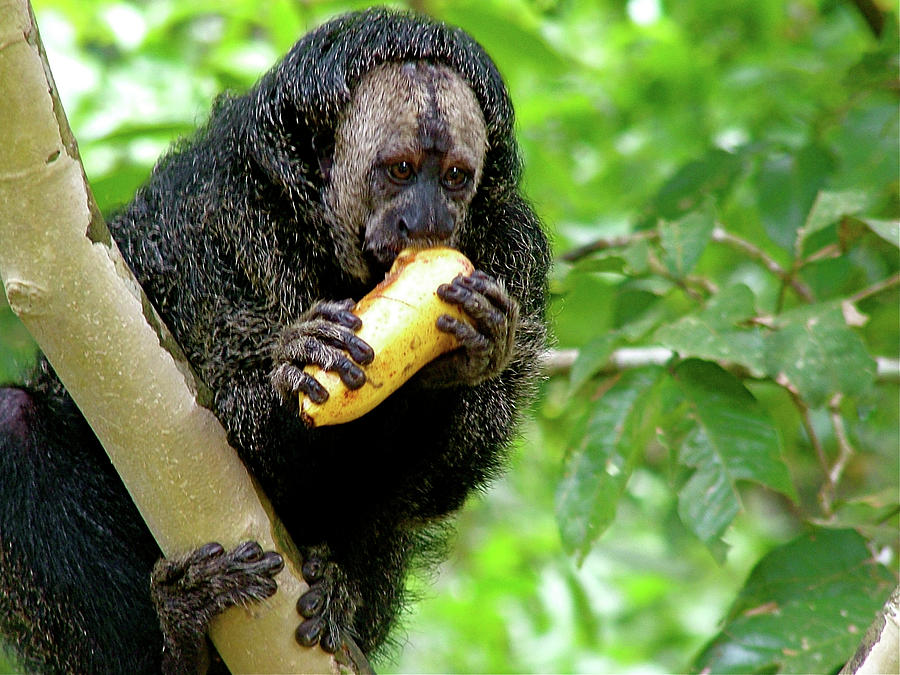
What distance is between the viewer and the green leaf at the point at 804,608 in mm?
2996

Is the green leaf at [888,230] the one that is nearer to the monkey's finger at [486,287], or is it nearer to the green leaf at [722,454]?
the green leaf at [722,454]

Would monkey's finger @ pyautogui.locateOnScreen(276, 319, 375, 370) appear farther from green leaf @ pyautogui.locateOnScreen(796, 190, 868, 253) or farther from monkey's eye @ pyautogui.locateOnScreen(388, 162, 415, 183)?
green leaf @ pyautogui.locateOnScreen(796, 190, 868, 253)

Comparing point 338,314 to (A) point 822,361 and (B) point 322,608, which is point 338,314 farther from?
(A) point 822,361

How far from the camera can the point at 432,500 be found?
3.55 m

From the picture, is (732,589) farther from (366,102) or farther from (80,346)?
(80,346)

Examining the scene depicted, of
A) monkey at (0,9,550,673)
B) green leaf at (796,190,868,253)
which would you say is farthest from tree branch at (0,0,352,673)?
green leaf at (796,190,868,253)

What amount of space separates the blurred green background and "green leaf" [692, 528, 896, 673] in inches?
1.1

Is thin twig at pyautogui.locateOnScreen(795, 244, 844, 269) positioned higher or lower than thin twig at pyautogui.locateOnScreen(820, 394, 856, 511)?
higher

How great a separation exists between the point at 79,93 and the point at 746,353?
3.81m

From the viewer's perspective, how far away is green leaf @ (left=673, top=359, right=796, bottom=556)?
127 inches

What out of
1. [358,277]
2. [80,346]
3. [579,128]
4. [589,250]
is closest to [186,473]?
[80,346]

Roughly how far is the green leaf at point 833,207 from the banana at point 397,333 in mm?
1449

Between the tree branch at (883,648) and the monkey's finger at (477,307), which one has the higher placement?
the monkey's finger at (477,307)

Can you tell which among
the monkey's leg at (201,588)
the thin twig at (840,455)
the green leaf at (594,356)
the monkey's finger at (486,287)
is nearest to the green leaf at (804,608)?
the thin twig at (840,455)
